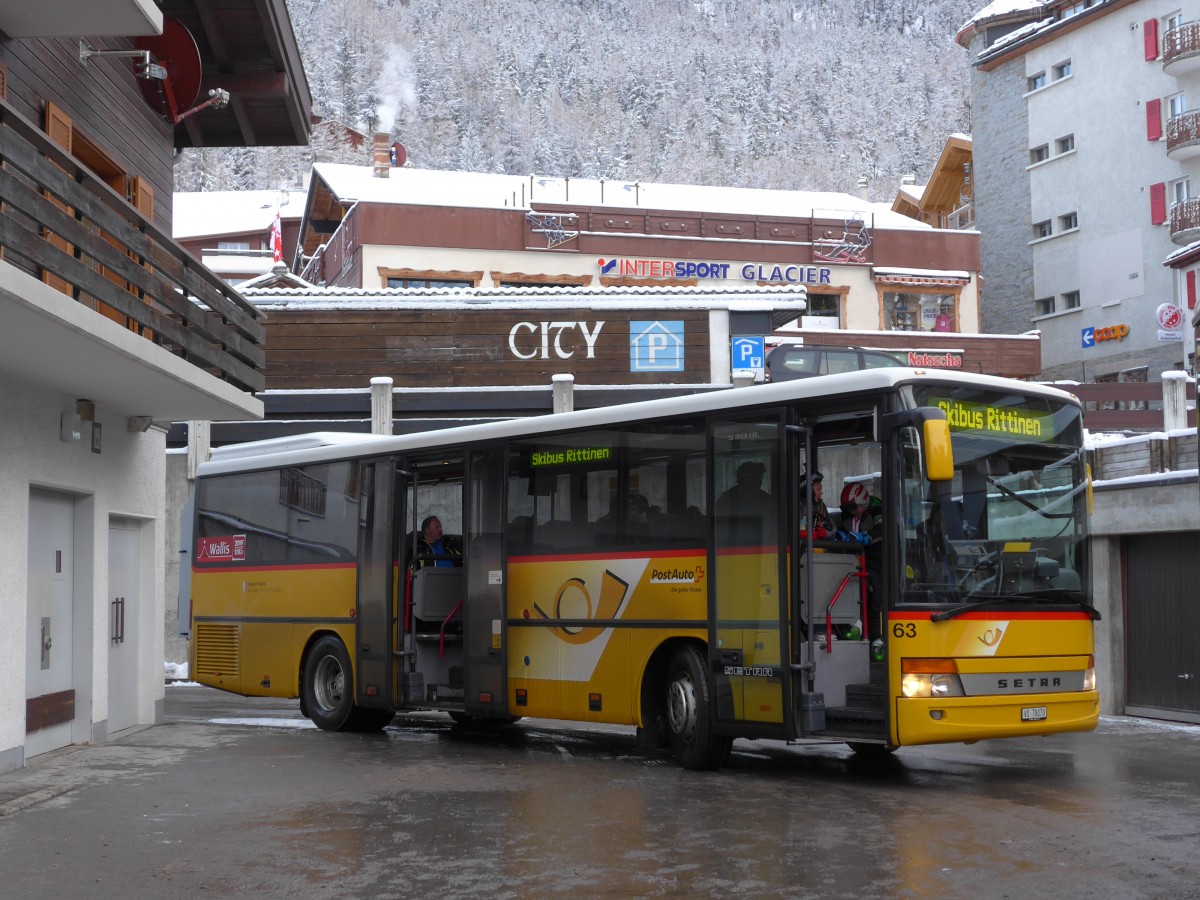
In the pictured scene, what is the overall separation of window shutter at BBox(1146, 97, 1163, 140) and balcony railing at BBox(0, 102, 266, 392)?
3893 cm

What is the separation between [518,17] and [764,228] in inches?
6218

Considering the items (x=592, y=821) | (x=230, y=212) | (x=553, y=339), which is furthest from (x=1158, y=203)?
(x=230, y=212)

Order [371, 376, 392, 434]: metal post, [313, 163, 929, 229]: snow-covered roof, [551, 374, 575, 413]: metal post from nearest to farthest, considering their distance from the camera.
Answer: [371, 376, 392, 434]: metal post
[551, 374, 575, 413]: metal post
[313, 163, 929, 229]: snow-covered roof

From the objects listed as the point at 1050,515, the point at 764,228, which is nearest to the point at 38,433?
the point at 1050,515

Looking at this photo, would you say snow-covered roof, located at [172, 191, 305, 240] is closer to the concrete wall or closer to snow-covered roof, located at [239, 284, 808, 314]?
Result: the concrete wall

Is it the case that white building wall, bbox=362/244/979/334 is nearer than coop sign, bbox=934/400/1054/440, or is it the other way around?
coop sign, bbox=934/400/1054/440

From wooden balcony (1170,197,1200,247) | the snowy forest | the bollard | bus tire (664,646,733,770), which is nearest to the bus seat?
bus tire (664,646,733,770)

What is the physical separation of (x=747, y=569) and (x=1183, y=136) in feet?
130

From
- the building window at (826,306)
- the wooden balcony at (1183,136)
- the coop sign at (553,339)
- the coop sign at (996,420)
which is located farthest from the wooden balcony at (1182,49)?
the coop sign at (996,420)

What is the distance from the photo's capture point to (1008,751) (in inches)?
579

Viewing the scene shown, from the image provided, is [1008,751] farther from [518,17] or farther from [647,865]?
[518,17]

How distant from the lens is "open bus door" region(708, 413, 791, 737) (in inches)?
471

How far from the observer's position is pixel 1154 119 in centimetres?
4872

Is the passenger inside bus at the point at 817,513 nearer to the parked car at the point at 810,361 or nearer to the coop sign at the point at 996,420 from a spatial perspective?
the coop sign at the point at 996,420
